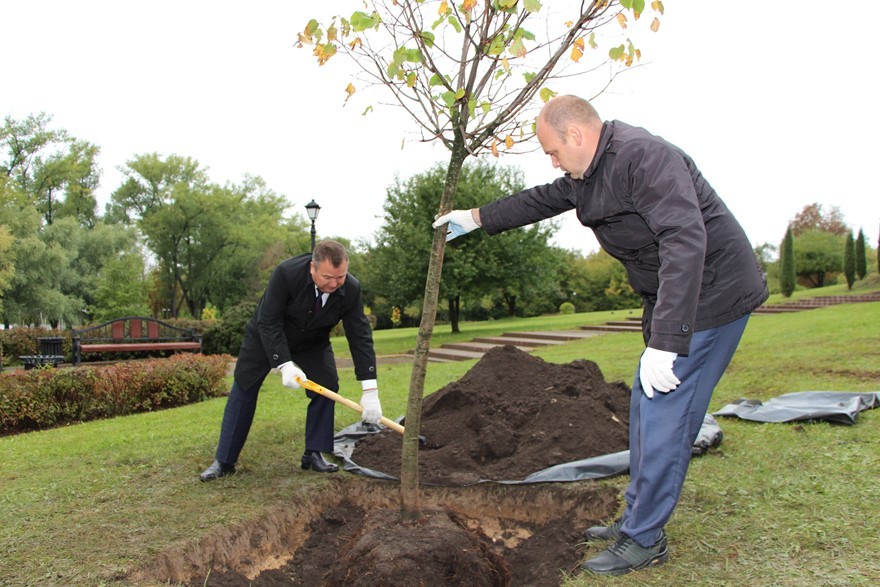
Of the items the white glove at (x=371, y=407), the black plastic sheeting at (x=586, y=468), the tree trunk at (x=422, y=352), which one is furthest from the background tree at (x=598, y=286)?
the tree trunk at (x=422, y=352)

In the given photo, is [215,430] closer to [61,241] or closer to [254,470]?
[254,470]

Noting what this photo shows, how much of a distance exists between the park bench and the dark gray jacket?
12.9 metres

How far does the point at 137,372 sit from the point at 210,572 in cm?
576

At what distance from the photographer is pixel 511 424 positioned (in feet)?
15.8

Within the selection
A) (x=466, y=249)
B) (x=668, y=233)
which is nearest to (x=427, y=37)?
(x=668, y=233)

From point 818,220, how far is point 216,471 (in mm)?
50770

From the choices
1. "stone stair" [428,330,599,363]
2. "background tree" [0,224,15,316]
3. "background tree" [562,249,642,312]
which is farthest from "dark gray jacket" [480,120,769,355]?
"background tree" [562,249,642,312]

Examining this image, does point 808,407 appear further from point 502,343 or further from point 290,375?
point 502,343

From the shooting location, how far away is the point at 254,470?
4.43 meters

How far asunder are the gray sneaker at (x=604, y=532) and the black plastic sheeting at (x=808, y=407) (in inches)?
106

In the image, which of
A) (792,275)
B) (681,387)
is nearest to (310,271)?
(681,387)

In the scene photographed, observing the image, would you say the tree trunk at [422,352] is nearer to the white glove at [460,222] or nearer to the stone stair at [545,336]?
the white glove at [460,222]

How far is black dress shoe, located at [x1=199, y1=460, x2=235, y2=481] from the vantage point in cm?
416

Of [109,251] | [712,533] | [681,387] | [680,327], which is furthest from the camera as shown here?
[109,251]
